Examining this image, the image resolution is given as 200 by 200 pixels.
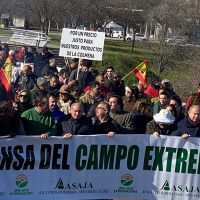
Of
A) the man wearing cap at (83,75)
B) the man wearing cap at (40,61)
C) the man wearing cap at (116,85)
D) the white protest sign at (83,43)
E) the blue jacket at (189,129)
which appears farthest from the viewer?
the man wearing cap at (40,61)

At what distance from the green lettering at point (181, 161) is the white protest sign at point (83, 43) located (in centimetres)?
559

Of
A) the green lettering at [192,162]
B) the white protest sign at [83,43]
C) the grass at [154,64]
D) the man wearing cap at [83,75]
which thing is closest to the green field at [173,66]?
the grass at [154,64]

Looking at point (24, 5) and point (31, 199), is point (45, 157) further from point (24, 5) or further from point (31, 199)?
point (24, 5)

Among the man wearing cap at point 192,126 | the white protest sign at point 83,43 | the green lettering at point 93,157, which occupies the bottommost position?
the green lettering at point 93,157

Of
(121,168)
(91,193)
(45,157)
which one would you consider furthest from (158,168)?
(45,157)

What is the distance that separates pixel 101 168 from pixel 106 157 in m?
0.16

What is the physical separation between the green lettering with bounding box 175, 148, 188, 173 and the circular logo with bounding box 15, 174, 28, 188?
6.76ft

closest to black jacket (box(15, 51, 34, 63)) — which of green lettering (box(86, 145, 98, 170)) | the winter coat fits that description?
the winter coat

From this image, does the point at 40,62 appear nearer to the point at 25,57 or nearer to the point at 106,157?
the point at 25,57

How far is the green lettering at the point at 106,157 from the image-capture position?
7.07 meters

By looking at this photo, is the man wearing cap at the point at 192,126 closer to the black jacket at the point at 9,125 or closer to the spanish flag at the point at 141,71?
the black jacket at the point at 9,125

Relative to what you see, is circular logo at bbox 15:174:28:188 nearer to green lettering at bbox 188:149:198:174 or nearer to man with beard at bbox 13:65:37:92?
green lettering at bbox 188:149:198:174

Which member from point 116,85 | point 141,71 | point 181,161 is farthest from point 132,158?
point 141,71

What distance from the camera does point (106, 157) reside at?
23.2 ft
